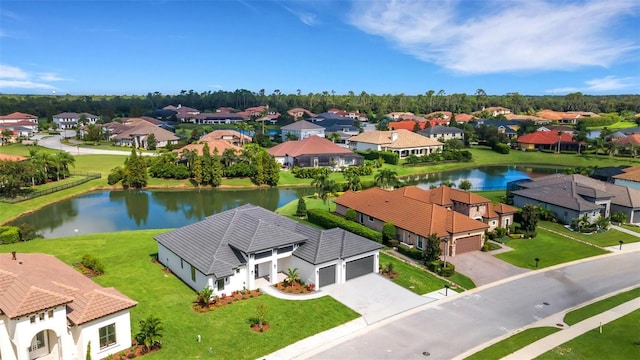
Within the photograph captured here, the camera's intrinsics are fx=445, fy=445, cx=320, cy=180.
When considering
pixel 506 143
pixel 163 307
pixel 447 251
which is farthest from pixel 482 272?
pixel 506 143

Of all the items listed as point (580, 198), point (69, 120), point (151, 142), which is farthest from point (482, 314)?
point (69, 120)

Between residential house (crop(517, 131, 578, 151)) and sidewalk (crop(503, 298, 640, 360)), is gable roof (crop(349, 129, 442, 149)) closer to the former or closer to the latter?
residential house (crop(517, 131, 578, 151))

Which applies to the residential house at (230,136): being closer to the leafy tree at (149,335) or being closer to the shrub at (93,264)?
the shrub at (93,264)

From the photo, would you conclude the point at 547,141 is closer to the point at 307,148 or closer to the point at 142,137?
the point at 307,148

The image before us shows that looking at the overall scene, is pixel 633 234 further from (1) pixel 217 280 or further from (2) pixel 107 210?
(2) pixel 107 210

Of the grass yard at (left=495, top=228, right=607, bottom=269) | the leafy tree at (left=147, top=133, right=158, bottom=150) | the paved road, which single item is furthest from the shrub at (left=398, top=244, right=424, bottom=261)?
the leafy tree at (left=147, top=133, right=158, bottom=150)

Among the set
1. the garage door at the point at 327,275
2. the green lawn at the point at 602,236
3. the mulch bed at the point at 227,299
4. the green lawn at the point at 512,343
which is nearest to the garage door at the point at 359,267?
the garage door at the point at 327,275
